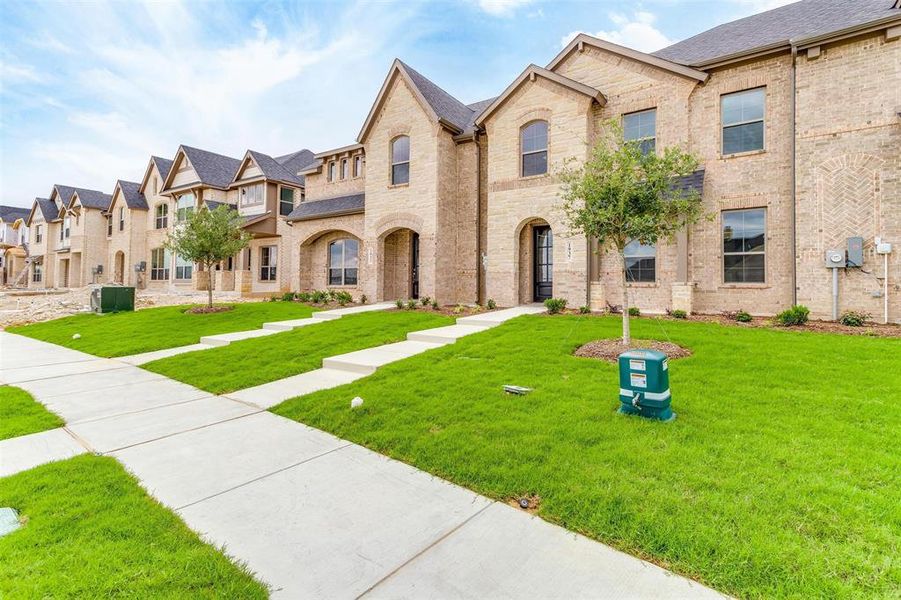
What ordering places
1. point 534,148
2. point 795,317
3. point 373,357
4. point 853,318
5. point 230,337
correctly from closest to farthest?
point 373,357, point 853,318, point 795,317, point 230,337, point 534,148

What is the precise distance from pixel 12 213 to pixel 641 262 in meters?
67.0

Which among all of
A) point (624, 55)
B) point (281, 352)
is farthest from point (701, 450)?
point (624, 55)

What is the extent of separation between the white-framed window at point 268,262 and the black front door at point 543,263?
16726mm

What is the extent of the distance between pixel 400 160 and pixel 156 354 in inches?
452

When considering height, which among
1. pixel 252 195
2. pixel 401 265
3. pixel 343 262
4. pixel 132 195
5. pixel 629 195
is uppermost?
pixel 132 195

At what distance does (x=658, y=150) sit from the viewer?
496 inches

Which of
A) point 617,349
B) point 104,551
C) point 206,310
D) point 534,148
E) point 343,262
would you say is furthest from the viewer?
point 343,262

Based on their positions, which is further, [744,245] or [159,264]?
[159,264]

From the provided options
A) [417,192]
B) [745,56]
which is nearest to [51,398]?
[417,192]

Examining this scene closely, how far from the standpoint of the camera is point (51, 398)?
6.49 meters

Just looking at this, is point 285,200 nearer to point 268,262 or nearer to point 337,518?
point 268,262

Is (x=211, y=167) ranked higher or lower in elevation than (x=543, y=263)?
higher

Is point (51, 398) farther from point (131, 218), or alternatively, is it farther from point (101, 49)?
point (131, 218)

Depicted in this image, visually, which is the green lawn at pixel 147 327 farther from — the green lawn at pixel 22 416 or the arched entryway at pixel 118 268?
the arched entryway at pixel 118 268
